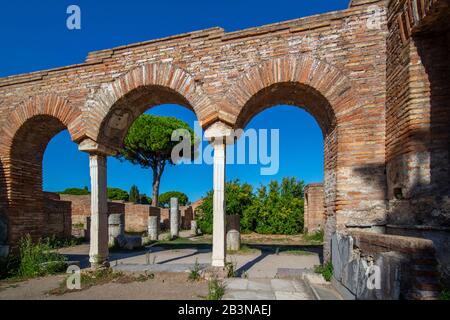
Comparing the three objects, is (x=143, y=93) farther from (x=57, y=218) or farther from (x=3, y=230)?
(x=57, y=218)

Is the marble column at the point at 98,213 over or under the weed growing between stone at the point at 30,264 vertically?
over

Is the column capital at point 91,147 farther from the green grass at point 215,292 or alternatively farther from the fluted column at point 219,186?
the green grass at point 215,292

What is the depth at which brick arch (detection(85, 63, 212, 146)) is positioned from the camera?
6.37m

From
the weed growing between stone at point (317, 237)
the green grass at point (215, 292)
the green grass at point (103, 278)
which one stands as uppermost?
the green grass at point (215, 292)

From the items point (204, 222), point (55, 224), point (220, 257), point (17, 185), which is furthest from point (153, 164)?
point (220, 257)

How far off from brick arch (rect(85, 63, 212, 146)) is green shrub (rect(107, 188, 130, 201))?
3059cm

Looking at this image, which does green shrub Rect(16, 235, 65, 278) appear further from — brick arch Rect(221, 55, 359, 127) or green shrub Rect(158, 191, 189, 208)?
green shrub Rect(158, 191, 189, 208)

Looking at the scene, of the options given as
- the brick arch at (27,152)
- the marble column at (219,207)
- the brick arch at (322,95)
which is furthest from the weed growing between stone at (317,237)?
the brick arch at (27,152)

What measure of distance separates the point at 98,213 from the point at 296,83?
5218 mm

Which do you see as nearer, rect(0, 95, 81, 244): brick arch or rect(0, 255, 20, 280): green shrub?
rect(0, 255, 20, 280): green shrub

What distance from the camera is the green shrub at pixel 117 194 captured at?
117ft

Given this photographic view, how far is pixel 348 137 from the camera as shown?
5586 millimetres

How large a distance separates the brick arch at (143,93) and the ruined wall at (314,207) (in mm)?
11261

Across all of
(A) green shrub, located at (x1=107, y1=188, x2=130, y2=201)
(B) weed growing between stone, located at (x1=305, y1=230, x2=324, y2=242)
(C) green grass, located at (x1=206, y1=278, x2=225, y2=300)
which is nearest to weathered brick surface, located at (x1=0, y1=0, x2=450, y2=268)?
(C) green grass, located at (x1=206, y1=278, x2=225, y2=300)
